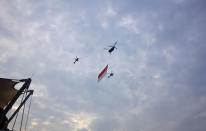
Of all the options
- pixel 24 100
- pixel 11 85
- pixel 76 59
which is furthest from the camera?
pixel 76 59

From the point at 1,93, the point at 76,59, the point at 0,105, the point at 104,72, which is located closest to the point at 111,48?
the point at 104,72

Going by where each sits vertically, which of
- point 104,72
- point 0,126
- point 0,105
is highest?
point 104,72

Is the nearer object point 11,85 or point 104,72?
point 11,85

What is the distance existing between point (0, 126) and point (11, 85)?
4.57 metres

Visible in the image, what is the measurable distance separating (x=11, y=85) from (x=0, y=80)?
135 centimetres

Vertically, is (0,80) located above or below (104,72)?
below

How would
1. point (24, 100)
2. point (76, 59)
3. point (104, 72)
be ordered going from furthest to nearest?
point (76, 59) → point (104, 72) → point (24, 100)

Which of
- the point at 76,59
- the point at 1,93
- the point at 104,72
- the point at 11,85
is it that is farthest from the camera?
the point at 76,59

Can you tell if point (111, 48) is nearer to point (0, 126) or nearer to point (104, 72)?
point (104, 72)

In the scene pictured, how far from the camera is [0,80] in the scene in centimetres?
1603

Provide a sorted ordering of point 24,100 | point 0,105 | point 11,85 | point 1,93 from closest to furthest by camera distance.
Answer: point 24,100
point 11,85
point 1,93
point 0,105

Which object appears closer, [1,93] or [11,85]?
[11,85]

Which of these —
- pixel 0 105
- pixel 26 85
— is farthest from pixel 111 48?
pixel 0 105

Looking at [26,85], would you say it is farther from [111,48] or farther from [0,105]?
[111,48]
